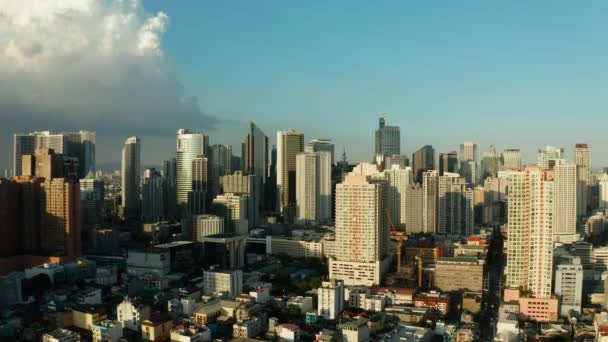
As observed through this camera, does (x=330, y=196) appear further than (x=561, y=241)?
Yes

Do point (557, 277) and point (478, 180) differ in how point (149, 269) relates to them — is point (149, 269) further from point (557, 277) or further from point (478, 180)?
point (478, 180)

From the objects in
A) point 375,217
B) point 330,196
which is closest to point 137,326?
point 375,217

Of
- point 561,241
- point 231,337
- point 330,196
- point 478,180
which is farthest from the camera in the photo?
point 478,180

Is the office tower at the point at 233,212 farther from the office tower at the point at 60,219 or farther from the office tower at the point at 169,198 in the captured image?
the office tower at the point at 60,219

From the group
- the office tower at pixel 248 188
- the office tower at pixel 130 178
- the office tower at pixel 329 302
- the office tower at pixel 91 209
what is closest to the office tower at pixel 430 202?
the office tower at pixel 248 188

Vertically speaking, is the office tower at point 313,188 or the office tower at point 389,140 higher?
the office tower at point 389,140

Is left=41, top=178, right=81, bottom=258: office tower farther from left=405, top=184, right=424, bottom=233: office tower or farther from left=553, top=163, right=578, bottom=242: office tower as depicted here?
left=553, top=163, right=578, bottom=242: office tower
